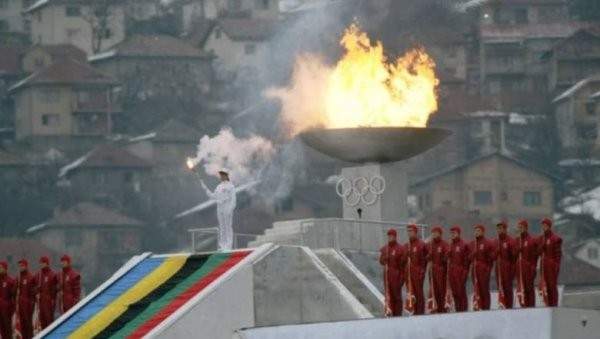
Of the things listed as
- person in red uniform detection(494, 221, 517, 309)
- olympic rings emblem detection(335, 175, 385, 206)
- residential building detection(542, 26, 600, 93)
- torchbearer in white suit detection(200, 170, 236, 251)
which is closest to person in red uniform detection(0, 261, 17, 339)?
torchbearer in white suit detection(200, 170, 236, 251)

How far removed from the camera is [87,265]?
146000mm

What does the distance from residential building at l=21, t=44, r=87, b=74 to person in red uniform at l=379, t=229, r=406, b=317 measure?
13027 cm

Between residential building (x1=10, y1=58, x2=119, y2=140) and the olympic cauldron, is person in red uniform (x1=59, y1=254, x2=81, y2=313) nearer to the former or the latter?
the olympic cauldron

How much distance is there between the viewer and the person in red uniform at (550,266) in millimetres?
40906

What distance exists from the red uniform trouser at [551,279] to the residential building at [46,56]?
134 meters

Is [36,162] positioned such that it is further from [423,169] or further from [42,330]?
[42,330]

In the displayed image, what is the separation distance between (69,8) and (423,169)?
38.3 m

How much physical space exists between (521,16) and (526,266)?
13541 cm

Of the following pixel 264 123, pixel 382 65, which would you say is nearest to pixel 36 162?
pixel 264 123

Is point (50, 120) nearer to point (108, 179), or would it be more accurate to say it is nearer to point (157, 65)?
point (108, 179)

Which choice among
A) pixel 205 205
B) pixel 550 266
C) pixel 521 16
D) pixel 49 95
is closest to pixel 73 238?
pixel 205 205

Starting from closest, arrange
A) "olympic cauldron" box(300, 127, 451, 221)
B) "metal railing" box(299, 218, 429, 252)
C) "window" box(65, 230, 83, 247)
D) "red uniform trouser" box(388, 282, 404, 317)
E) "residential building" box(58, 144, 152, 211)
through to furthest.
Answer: "red uniform trouser" box(388, 282, 404, 317) → "metal railing" box(299, 218, 429, 252) → "olympic cauldron" box(300, 127, 451, 221) → "window" box(65, 230, 83, 247) → "residential building" box(58, 144, 152, 211)

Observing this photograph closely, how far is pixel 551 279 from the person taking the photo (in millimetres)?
41000

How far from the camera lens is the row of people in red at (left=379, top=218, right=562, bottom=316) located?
41.1 meters
